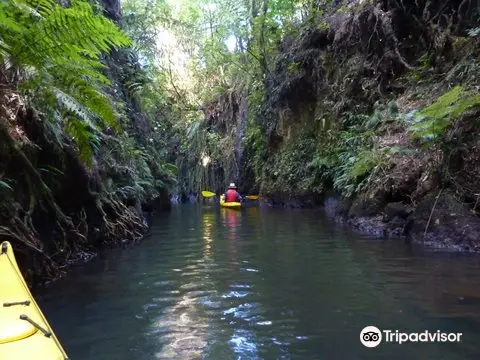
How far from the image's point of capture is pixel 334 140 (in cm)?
1533

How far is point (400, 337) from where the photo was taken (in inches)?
142

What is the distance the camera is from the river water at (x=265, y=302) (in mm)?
3463

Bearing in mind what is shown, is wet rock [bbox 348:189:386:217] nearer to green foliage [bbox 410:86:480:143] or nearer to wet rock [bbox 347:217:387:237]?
wet rock [bbox 347:217:387:237]

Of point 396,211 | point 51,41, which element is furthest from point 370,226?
point 51,41

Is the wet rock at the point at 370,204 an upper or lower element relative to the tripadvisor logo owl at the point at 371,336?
upper

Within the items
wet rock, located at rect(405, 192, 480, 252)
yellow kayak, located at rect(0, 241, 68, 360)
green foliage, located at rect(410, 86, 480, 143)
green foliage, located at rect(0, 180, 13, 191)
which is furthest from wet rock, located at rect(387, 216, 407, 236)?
yellow kayak, located at rect(0, 241, 68, 360)

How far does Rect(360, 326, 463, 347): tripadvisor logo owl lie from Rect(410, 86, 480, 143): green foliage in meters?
4.29

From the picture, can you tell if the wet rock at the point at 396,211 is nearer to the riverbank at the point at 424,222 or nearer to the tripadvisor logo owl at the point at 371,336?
the riverbank at the point at 424,222

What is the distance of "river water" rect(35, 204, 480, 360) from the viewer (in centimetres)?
346

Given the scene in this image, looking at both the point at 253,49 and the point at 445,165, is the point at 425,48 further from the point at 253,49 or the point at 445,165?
the point at 253,49

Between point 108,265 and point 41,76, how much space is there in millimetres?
2920

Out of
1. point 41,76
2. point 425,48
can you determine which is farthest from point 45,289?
point 425,48

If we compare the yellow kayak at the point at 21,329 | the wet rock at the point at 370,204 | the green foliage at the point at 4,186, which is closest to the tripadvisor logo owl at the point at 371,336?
the yellow kayak at the point at 21,329

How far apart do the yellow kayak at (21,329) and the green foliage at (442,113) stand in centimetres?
632
